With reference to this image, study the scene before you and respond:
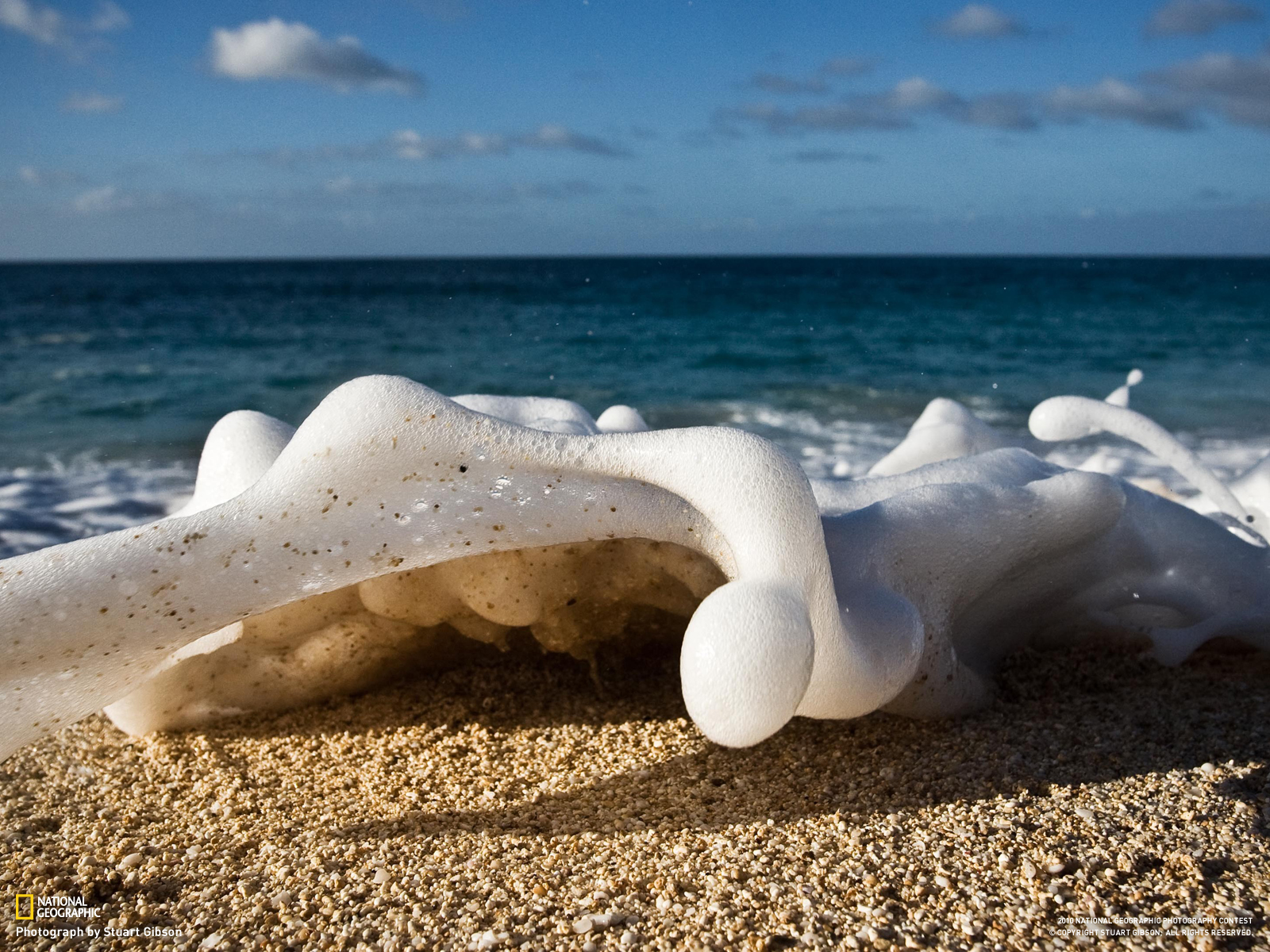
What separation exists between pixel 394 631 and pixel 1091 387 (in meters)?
10.9

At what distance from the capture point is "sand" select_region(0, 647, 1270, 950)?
1.43 m

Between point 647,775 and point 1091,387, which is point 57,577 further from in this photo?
point 1091,387

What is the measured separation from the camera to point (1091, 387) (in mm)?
11258

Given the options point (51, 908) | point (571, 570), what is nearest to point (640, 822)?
point (571, 570)

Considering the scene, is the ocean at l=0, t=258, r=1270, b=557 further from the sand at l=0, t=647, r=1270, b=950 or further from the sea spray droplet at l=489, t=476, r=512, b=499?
the sea spray droplet at l=489, t=476, r=512, b=499

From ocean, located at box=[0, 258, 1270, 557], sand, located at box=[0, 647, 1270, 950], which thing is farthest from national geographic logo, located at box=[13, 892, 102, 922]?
ocean, located at box=[0, 258, 1270, 557]

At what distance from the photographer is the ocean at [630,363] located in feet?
22.5

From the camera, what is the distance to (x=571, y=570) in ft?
6.72

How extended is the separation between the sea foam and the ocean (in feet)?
8.23

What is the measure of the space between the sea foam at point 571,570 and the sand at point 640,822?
0.16 meters

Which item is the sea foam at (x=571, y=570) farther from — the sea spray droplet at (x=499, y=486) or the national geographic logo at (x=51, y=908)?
the national geographic logo at (x=51, y=908)

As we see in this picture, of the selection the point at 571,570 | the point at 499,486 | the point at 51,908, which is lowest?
the point at 51,908

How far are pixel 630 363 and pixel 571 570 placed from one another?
10907 mm

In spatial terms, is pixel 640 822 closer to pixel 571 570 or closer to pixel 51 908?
pixel 571 570
